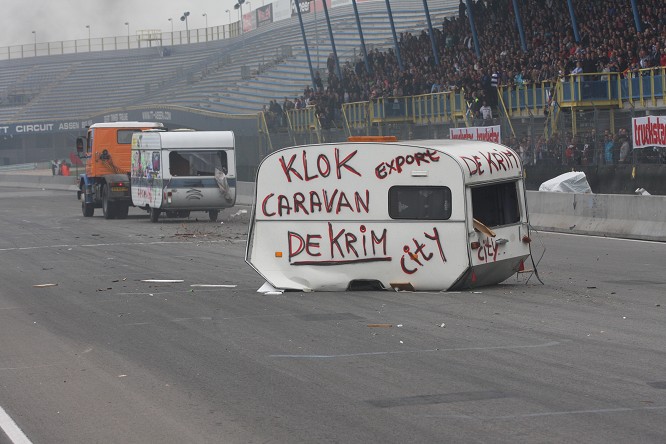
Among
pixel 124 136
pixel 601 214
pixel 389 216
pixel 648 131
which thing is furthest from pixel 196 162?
pixel 389 216

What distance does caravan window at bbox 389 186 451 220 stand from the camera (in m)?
14.1

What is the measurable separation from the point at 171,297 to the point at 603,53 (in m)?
20.4

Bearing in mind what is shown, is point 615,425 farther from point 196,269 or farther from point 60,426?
point 196,269

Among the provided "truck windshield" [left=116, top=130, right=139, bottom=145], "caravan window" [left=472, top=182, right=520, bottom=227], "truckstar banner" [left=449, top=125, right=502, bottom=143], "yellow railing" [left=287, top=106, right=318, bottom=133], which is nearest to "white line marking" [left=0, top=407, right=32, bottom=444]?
"caravan window" [left=472, top=182, right=520, bottom=227]

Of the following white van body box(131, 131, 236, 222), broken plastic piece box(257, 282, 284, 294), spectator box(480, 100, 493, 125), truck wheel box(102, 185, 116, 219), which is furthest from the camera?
spectator box(480, 100, 493, 125)

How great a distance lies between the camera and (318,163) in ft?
48.4

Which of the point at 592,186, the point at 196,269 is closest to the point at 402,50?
the point at 592,186

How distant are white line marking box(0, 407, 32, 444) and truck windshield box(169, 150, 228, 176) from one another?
72.6ft

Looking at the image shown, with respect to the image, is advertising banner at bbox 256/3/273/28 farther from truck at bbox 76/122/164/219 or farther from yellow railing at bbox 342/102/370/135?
truck at bbox 76/122/164/219

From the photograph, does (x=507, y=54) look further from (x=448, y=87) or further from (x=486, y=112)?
(x=486, y=112)

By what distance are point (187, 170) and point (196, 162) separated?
37 centimetres

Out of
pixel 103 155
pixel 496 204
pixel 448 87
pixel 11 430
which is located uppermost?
pixel 448 87

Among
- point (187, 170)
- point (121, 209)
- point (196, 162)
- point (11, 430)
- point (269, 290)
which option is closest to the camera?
point (11, 430)

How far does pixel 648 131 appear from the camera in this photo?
25.0 metres
